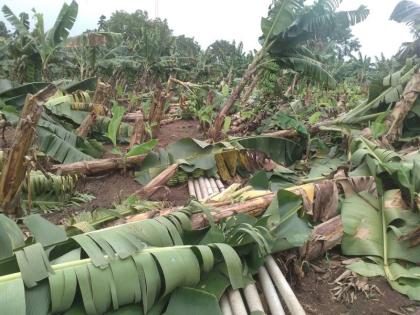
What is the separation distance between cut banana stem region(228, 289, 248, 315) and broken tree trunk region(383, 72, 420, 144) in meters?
4.96

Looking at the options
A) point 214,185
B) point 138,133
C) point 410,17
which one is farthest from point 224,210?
point 410,17

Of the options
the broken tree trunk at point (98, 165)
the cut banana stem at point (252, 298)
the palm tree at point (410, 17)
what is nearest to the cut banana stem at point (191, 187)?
the broken tree trunk at point (98, 165)

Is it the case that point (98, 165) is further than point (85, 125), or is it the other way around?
point (85, 125)

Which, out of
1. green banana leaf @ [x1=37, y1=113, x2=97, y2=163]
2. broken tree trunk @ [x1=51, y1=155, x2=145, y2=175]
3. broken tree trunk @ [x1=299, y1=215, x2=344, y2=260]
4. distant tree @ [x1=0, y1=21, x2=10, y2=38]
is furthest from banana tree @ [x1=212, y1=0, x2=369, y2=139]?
distant tree @ [x1=0, y1=21, x2=10, y2=38]

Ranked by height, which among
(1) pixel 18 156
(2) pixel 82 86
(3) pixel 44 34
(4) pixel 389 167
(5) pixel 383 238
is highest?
(3) pixel 44 34

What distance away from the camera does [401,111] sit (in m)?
7.12

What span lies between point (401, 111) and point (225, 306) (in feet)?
18.0

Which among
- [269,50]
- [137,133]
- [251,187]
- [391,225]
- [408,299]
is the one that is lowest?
[408,299]

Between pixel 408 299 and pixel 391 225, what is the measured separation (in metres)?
0.91

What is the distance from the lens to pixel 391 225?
4.37m

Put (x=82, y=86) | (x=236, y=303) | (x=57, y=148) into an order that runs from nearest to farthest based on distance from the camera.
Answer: (x=236, y=303) → (x=57, y=148) → (x=82, y=86)

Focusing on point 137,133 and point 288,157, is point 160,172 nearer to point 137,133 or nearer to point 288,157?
point 137,133

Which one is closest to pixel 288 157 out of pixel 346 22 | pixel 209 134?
pixel 209 134

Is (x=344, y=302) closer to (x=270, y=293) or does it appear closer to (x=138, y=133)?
(x=270, y=293)
